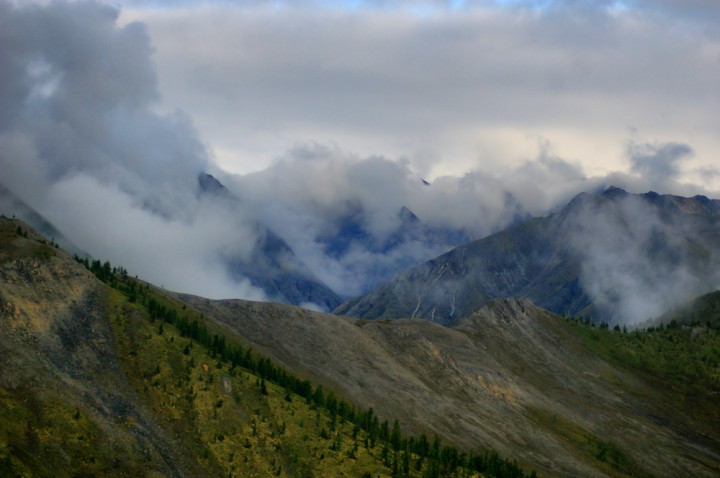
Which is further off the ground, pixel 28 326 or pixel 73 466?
pixel 28 326

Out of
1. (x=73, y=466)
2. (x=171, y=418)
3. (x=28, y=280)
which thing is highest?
(x=28, y=280)

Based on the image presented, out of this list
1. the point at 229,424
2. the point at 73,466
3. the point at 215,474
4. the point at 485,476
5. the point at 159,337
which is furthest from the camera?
the point at 485,476

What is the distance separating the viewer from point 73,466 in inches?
4830

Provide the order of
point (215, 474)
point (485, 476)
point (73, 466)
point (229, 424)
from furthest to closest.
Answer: point (485, 476), point (229, 424), point (215, 474), point (73, 466)

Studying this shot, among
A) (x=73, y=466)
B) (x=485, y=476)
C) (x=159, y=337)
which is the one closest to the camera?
(x=73, y=466)

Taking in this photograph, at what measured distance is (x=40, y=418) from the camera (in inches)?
5025

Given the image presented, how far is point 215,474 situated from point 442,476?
2329 inches

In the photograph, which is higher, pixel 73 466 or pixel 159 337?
pixel 159 337

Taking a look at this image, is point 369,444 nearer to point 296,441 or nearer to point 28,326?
point 296,441

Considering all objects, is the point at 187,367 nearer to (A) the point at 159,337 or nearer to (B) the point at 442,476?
(A) the point at 159,337

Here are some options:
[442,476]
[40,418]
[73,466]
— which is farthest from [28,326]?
[442,476]

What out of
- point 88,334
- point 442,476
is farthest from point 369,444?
point 88,334

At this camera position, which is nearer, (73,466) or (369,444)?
(73,466)

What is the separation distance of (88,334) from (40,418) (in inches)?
1305
